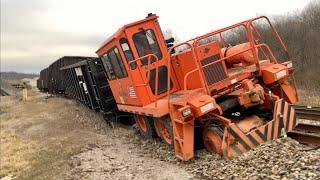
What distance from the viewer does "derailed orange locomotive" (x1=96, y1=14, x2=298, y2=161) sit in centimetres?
830

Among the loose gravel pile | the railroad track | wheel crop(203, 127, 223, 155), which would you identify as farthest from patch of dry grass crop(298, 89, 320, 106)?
the loose gravel pile

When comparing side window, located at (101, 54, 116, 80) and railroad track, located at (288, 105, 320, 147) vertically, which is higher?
side window, located at (101, 54, 116, 80)

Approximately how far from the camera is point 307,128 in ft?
31.5

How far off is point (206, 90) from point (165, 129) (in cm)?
206

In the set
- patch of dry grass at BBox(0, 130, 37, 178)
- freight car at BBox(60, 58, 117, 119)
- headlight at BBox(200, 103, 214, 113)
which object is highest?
freight car at BBox(60, 58, 117, 119)

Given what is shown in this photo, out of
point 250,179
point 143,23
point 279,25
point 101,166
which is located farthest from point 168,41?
point 279,25

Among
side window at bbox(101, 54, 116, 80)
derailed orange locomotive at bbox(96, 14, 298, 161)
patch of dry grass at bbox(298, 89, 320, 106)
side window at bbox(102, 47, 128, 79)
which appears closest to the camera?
derailed orange locomotive at bbox(96, 14, 298, 161)

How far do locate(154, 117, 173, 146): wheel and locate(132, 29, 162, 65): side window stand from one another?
1.54 m

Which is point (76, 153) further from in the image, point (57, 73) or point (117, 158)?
point (57, 73)

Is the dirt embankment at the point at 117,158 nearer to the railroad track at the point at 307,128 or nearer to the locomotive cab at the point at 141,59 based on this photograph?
the railroad track at the point at 307,128

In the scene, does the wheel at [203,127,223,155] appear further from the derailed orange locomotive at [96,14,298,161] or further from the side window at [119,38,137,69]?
the side window at [119,38,137,69]

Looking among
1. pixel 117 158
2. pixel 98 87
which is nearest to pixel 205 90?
pixel 117 158

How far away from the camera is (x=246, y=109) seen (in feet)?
30.3

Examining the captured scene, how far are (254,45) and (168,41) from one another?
121 inches
